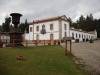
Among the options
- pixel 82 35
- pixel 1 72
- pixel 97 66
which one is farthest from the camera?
pixel 82 35

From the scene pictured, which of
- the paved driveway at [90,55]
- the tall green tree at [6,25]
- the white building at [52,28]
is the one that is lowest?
the paved driveway at [90,55]

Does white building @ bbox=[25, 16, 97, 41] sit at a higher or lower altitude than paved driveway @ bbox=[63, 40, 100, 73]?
higher

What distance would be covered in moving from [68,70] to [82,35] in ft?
165

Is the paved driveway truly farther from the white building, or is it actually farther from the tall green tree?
the tall green tree

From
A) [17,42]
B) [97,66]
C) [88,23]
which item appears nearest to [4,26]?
[88,23]

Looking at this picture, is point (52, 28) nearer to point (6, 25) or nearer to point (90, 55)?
point (90, 55)

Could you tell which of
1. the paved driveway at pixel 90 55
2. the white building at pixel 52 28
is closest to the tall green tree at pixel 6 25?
the white building at pixel 52 28

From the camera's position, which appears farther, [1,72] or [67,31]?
[67,31]

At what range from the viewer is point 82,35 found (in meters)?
61.7

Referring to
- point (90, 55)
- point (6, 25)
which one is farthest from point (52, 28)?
point (6, 25)

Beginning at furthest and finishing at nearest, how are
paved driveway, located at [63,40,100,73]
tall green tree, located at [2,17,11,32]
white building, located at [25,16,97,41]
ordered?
tall green tree, located at [2,17,11,32]
white building, located at [25,16,97,41]
paved driveway, located at [63,40,100,73]

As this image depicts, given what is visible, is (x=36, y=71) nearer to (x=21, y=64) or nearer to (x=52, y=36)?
(x=21, y=64)

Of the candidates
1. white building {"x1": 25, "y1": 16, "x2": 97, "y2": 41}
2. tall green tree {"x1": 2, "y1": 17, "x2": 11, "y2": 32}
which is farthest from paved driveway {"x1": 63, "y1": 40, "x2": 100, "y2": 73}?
tall green tree {"x1": 2, "y1": 17, "x2": 11, "y2": 32}

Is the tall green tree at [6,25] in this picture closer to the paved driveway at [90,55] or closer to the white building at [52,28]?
the white building at [52,28]
